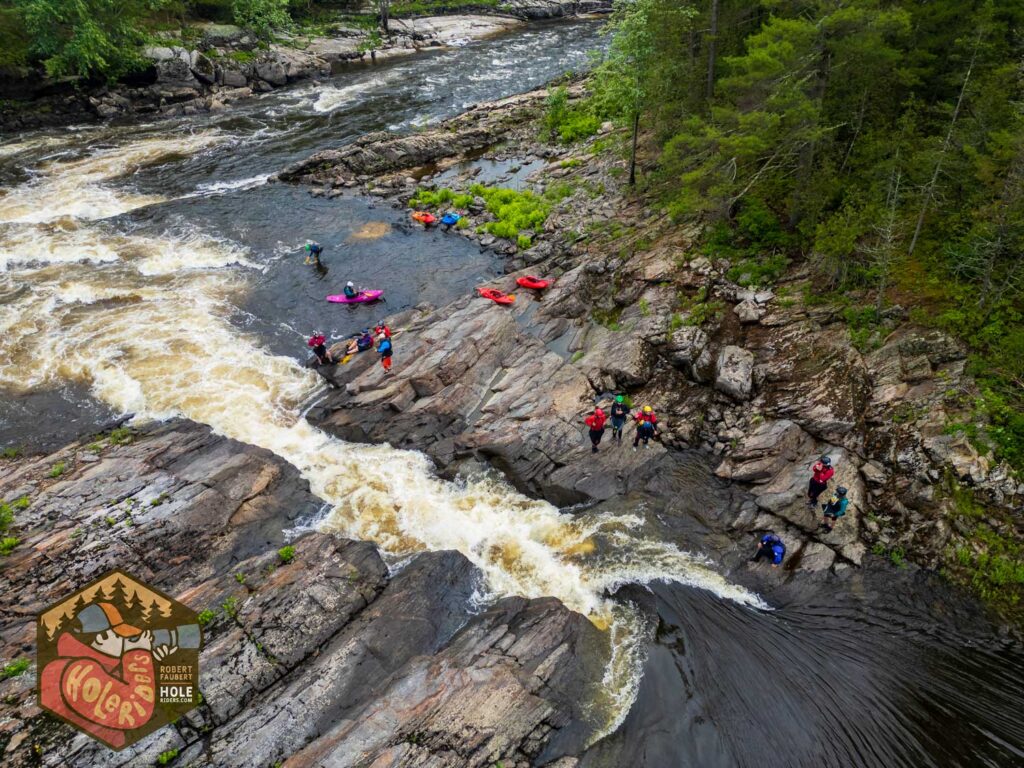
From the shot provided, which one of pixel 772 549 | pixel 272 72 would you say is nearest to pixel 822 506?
pixel 772 549

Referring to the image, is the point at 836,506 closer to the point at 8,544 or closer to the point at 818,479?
the point at 818,479

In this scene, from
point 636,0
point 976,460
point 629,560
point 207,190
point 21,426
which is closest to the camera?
point 976,460

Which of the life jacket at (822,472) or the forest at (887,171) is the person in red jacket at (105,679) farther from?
the forest at (887,171)

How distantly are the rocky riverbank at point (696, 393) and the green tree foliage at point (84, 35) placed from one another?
4930 cm

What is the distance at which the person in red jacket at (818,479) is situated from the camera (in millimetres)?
16562

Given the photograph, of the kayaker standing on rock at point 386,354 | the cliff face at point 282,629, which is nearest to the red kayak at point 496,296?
the kayaker standing on rock at point 386,354

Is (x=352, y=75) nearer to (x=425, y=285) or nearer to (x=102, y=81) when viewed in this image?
(x=102, y=81)

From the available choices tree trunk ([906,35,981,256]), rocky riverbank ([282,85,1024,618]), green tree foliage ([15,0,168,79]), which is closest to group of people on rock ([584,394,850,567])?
rocky riverbank ([282,85,1024,618])

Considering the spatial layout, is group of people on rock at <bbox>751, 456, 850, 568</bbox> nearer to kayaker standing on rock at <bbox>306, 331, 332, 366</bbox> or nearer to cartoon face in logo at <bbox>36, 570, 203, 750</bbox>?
cartoon face in logo at <bbox>36, 570, 203, 750</bbox>

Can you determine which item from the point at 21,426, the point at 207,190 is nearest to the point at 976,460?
the point at 21,426

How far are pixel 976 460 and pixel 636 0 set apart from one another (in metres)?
29.8

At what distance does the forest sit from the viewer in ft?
55.7

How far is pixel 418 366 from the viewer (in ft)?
79.4

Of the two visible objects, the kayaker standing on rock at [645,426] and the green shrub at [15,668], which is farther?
the kayaker standing on rock at [645,426]
